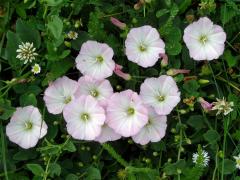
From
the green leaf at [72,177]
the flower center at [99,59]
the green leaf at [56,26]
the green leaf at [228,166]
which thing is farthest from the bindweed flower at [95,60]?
the green leaf at [228,166]

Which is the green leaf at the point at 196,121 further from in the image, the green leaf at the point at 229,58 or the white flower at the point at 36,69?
the white flower at the point at 36,69

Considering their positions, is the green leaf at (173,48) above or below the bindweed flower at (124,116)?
above

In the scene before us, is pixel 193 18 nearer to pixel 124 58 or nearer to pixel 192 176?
pixel 124 58

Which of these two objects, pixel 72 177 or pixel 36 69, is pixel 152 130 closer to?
pixel 72 177

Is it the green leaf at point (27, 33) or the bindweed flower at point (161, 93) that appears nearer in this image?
the bindweed flower at point (161, 93)

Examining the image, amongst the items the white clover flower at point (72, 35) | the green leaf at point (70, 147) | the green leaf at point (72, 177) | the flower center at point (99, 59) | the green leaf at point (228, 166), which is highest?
the white clover flower at point (72, 35)

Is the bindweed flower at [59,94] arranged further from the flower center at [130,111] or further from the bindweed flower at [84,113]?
the flower center at [130,111]

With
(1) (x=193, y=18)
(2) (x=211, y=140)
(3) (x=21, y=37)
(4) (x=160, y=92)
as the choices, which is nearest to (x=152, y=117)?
(4) (x=160, y=92)
